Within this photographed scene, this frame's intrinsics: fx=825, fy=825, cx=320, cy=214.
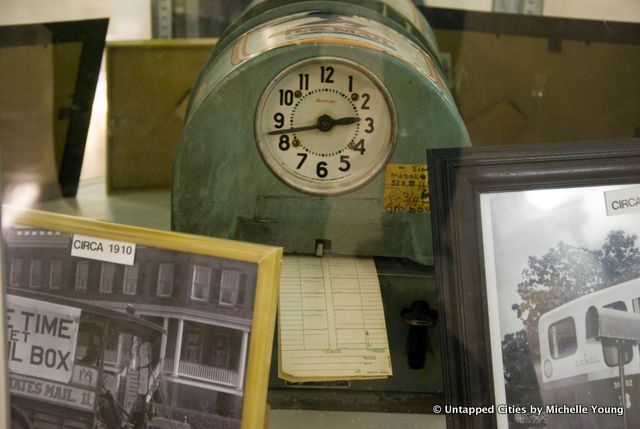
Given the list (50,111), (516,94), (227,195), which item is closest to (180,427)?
(227,195)

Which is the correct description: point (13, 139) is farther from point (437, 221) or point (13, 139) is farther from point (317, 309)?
point (437, 221)

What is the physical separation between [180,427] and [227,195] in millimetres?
388

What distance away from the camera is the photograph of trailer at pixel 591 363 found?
3.31 ft

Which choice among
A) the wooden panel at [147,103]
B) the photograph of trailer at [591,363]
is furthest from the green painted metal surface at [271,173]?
the wooden panel at [147,103]

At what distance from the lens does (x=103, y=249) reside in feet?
3.25

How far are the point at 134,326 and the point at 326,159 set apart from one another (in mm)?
416

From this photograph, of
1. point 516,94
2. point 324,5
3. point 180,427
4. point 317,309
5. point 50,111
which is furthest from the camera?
point 516,94

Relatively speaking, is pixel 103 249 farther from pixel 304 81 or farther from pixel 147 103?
pixel 147 103

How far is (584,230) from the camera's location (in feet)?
3.43

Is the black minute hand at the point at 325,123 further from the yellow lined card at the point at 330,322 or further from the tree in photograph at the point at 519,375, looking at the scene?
the tree in photograph at the point at 519,375

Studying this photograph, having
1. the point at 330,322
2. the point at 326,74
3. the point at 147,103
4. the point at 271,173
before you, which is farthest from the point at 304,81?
the point at 147,103

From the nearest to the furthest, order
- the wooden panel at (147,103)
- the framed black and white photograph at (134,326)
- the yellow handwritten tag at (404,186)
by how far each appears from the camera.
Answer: the framed black and white photograph at (134,326), the yellow handwritten tag at (404,186), the wooden panel at (147,103)

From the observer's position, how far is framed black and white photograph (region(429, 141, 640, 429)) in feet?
3.30

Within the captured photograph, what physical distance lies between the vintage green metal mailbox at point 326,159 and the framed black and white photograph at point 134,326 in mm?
253
